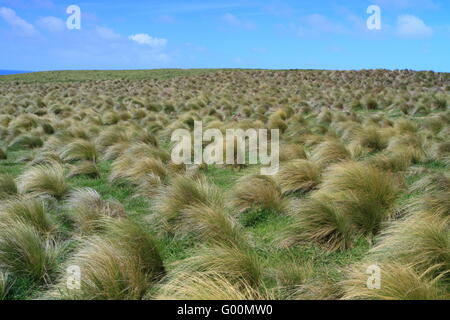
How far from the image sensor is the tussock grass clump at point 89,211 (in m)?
5.12

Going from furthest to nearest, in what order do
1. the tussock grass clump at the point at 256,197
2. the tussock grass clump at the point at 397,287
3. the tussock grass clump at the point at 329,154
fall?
the tussock grass clump at the point at 329,154, the tussock grass clump at the point at 256,197, the tussock grass clump at the point at 397,287

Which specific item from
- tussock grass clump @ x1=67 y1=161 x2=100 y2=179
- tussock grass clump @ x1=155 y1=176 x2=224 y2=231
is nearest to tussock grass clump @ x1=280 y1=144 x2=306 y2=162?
tussock grass clump @ x1=155 y1=176 x2=224 y2=231

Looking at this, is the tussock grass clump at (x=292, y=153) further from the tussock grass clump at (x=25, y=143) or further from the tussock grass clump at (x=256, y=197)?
the tussock grass clump at (x=25, y=143)

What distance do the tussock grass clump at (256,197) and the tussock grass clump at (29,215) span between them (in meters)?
2.32

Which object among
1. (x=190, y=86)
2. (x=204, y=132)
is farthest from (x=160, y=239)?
(x=190, y=86)

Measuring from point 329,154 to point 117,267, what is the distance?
5.30 meters

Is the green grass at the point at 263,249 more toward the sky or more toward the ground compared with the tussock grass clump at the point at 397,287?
more toward the ground

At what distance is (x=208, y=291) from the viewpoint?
329 cm

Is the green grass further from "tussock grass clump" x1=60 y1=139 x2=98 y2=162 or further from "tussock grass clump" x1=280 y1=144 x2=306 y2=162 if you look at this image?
"tussock grass clump" x1=60 y1=139 x2=98 y2=162

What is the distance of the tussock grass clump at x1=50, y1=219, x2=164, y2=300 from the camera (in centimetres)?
354

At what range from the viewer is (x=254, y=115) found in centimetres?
1523

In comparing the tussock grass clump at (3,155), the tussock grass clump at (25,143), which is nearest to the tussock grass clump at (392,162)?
the tussock grass clump at (3,155)

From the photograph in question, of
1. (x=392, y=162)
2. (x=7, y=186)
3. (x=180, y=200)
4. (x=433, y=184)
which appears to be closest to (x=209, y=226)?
(x=180, y=200)
